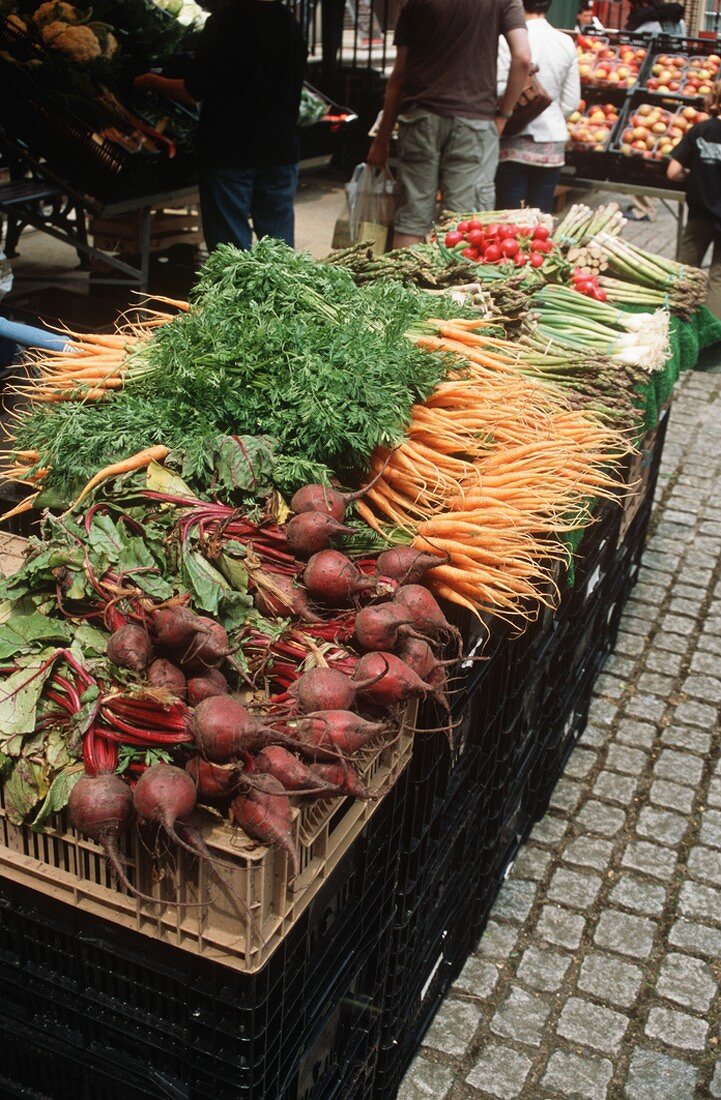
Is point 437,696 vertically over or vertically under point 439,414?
under

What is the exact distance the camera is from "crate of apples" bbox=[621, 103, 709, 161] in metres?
10.1

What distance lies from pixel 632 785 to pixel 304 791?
271 centimetres

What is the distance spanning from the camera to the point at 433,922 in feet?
9.39

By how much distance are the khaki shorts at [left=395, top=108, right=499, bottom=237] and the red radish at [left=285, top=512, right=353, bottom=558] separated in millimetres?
5557

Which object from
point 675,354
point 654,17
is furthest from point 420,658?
point 654,17

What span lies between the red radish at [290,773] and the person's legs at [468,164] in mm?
6345

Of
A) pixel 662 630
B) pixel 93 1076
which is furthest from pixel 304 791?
pixel 662 630

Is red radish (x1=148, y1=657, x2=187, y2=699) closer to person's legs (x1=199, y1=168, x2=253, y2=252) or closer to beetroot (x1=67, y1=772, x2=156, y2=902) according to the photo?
beetroot (x1=67, y1=772, x2=156, y2=902)

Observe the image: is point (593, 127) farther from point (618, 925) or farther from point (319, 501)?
point (319, 501)

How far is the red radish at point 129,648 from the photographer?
1.94 m

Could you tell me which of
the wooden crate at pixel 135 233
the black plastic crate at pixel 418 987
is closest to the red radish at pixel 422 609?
the black plastic crate at pixel 418 987

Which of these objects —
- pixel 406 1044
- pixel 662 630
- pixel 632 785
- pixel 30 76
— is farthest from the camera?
pixel 30 76

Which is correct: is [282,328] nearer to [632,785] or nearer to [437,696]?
[437,696]

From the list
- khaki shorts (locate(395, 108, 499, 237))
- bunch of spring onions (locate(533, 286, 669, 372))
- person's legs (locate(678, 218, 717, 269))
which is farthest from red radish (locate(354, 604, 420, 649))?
person's legs (locate(678, 218, 717, 269))
